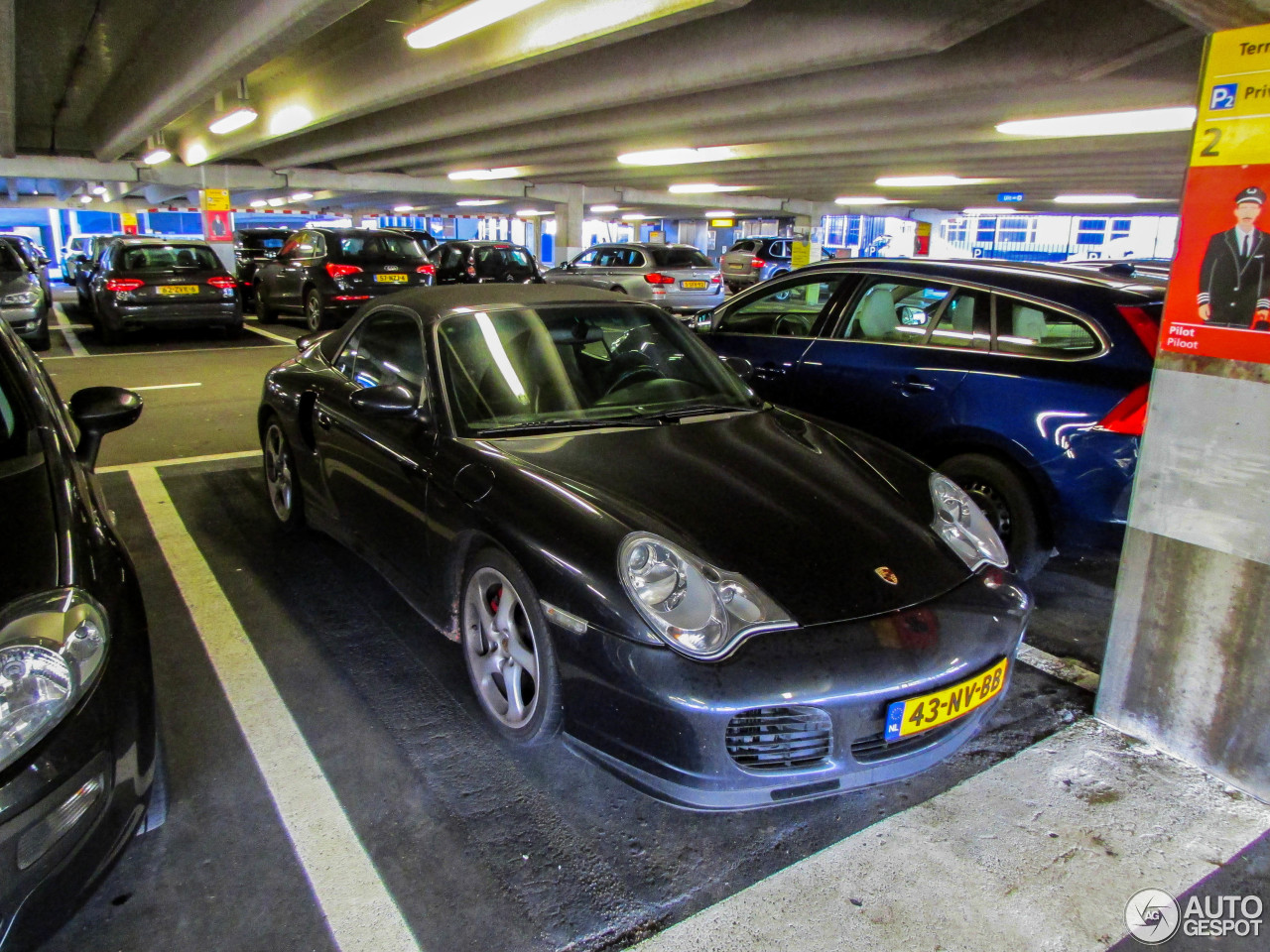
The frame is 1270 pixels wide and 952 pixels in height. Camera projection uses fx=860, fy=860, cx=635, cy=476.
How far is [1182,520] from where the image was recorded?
2.64 metres

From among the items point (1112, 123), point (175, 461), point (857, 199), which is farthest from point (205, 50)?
point (857, 199)

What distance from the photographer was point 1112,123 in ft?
32.6

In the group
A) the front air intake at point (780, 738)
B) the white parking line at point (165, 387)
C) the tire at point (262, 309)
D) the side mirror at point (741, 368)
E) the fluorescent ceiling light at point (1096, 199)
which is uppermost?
the fluorescent ceiling light at point (1096, 199)

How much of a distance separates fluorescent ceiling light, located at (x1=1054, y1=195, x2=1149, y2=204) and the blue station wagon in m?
20.6

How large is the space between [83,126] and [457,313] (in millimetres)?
17758

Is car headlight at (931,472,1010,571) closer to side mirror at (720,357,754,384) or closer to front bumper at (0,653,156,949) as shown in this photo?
side mirror at (720,357,754,384)

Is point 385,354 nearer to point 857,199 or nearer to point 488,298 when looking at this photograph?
point 488,298

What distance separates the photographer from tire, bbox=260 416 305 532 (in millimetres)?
4258

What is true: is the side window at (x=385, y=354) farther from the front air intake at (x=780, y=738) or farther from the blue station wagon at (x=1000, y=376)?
the blue station wagon at (x=1000, y=376)

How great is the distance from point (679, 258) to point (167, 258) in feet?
28.6

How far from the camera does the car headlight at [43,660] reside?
63.7 inches

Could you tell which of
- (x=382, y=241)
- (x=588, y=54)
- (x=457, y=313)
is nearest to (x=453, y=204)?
(x=382, y=241)

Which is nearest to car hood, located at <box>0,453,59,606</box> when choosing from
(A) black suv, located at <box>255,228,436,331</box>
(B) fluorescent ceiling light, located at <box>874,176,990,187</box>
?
(A) black suv, located at <box>255,228,436,331</box>

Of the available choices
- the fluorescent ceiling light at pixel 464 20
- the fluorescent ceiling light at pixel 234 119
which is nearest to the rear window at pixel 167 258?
the fluorescent ceiling light at pixel 234 119
